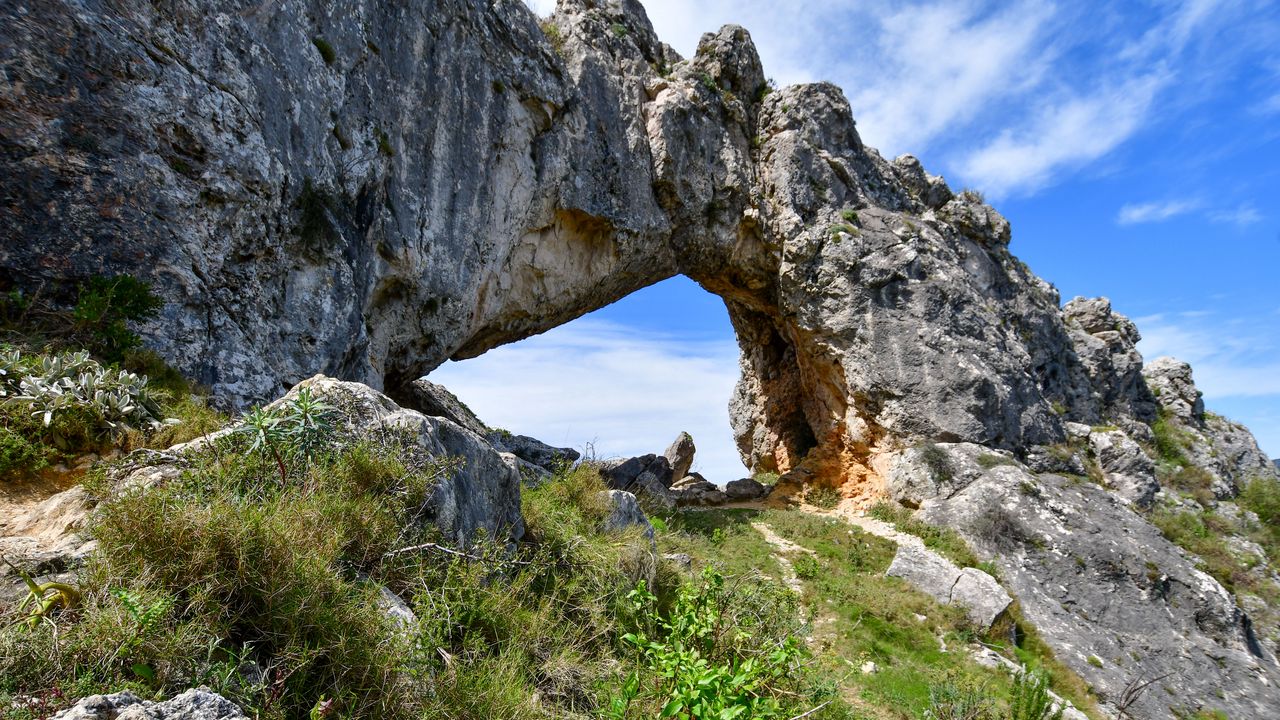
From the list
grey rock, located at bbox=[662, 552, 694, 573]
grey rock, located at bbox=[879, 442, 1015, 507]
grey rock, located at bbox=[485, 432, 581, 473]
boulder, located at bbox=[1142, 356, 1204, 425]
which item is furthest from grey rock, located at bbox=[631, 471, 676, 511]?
boulder, located at bbox=[1142, 356, 1204, 425]

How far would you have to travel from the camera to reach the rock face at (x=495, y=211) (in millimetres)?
7156

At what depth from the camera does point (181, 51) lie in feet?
26.0

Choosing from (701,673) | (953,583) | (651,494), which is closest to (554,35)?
(651,494)

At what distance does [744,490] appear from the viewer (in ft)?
67.4

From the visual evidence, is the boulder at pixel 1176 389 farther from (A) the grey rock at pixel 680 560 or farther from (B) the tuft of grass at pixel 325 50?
(B) the tuft of grass at pixel 325 50

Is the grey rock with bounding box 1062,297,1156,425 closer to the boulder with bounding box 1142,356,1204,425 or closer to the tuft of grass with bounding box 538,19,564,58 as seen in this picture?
the boulder with bounding box 1142,356,1204,425

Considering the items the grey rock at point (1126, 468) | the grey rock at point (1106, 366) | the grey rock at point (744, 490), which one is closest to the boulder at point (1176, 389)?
the grey rock at point (1106, 366)

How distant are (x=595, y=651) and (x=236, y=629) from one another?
109 inches

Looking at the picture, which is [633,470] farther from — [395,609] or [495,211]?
[395,609]

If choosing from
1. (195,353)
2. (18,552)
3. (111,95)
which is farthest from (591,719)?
(111,95)

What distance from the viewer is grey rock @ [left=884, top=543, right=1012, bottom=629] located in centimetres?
1152

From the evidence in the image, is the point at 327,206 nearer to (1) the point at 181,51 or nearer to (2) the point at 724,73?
(1) the point at 181,51

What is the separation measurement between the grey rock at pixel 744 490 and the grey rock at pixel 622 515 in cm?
1242

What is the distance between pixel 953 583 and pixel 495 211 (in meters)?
11.8
